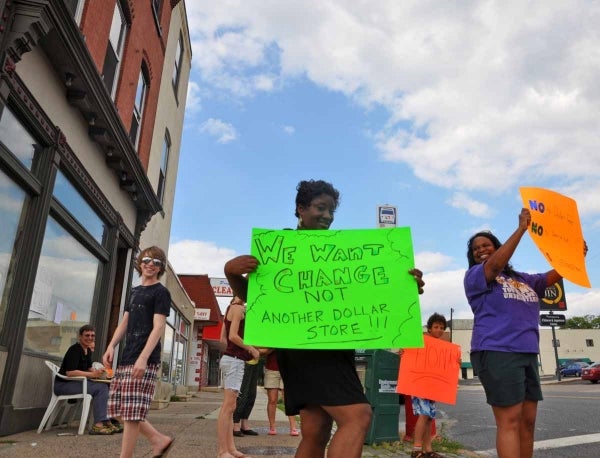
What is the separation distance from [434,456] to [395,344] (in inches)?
120

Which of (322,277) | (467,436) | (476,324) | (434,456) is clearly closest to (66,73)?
(322,277)

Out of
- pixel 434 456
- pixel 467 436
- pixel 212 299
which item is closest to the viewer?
pixel 434 456

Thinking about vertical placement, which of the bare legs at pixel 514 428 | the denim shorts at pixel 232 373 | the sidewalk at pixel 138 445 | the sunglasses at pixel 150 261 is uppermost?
the sunglasses at pixel 150 261

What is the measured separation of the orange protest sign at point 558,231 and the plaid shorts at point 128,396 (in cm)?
286

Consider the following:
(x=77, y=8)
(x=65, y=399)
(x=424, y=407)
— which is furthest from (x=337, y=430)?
(x=77, y=8)

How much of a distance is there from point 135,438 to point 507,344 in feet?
8.59

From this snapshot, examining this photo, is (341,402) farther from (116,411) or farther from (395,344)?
(116,411)

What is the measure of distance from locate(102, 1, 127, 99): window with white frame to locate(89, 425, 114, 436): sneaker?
5.55 metres

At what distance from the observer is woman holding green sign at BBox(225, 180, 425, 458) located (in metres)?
2.30

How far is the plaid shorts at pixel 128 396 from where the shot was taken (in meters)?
3.53

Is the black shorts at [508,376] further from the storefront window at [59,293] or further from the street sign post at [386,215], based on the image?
the storefront window at [59,293]

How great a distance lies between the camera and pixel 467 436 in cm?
716

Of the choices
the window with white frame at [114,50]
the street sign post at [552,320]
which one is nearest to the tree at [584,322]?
the street sign post at [552,320]

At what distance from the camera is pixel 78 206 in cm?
771
